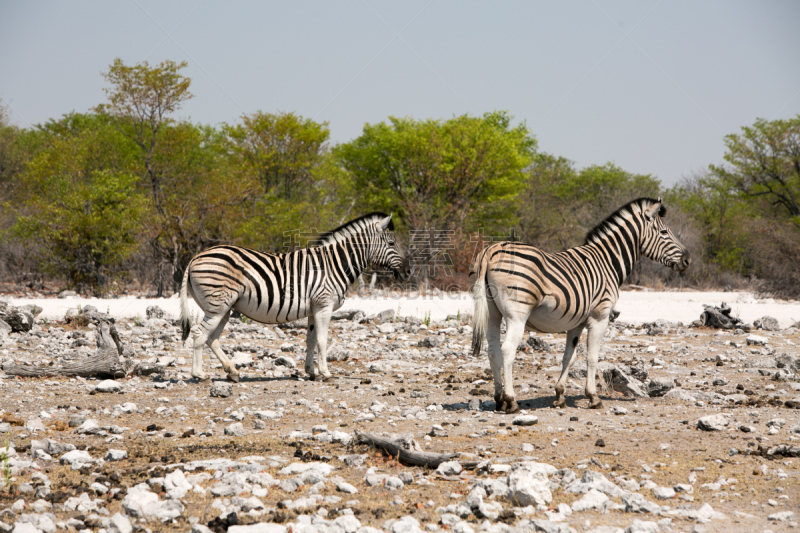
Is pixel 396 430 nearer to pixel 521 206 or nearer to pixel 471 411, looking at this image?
pixel 471 411

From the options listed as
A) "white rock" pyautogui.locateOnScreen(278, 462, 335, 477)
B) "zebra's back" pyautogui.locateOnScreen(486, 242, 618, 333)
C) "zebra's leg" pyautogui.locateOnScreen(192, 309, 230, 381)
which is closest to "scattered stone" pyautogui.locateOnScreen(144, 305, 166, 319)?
"zebra's leg" pyautogui.locateOnScreen(192, 309, 230, 381)

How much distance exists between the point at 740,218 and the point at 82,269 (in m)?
37.9

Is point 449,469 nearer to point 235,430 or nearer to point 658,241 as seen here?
point 235,430

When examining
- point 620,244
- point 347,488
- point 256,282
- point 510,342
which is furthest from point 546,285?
point 256,282

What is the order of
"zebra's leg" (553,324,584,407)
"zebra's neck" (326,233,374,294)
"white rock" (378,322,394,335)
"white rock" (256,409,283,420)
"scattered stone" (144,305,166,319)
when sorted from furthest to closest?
"scattered stone" (144,305,166,319)
"white rock" (378,322,394,335)
"zebra's neck" (326,233,374,294)
"zebra's leg" (553,324,584,407)
"white rock" (256,409,283,420)

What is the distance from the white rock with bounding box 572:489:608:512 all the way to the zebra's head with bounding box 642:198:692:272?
5.14 m

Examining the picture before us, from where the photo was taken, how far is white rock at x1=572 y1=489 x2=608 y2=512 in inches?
171

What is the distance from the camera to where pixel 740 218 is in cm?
4222

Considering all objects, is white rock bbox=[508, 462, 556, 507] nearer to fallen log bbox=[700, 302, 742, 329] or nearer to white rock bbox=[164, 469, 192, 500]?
white rock bbox=[164, 469, 192, 500]

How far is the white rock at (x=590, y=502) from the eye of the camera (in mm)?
4336

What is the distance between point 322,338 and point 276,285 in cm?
104

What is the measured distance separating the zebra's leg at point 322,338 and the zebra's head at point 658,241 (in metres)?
4.62

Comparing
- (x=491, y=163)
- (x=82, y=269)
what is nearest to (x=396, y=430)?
(x=82, y=269)

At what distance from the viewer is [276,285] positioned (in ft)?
32.3
